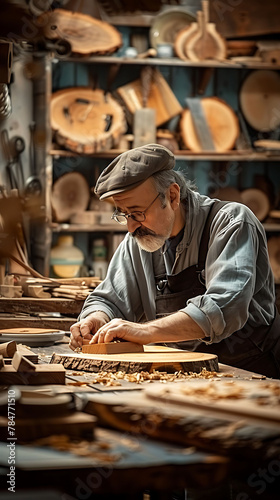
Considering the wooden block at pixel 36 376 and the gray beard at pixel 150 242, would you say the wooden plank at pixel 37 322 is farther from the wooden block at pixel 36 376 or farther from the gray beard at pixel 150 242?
the wooden block at pixel 36 376

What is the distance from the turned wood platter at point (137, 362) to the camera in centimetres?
256

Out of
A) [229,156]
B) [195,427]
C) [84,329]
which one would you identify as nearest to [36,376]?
[195,427]

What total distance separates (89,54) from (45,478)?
5.59 meters

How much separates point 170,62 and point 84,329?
4.23 meters

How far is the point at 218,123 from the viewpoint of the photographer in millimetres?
7113

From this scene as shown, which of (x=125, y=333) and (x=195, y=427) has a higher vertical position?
(x=195, y=427)

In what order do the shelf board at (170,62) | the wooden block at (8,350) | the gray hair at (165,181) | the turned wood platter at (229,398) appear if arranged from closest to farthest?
the turned wood platter at (229,398), the wooden block at (8,350), the gray hair at (165,181), the shelf board at (170,62)

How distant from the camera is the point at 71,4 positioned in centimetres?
671

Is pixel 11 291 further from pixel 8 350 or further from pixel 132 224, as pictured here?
pixel 8 350

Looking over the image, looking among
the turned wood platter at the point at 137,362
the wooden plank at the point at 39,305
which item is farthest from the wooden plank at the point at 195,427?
the wooden plank at the point at 39,305

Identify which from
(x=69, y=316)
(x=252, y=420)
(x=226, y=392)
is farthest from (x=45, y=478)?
(x=69, y=316)

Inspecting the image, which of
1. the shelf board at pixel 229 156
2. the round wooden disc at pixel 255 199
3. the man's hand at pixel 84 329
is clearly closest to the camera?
the man's hand at pixel 84 329

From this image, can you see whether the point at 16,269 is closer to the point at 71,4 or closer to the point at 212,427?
the point at 71,4

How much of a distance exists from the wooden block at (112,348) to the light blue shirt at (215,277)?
257 mm
